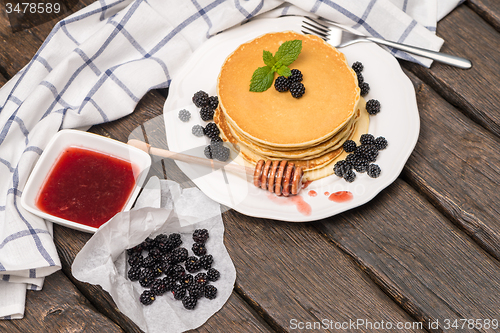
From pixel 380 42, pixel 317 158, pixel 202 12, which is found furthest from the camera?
pixel 202 12

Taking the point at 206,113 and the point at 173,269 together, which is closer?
the point at 173,269

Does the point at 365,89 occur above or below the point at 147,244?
above

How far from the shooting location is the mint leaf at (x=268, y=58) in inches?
73.3

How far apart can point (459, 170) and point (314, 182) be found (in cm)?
67

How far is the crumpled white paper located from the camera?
1703 mm

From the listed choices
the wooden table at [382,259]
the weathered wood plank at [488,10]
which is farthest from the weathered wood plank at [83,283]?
the weathered wood plank at [488,10]

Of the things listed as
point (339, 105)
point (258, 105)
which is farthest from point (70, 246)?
point (339, 105)

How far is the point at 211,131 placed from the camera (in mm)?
1939

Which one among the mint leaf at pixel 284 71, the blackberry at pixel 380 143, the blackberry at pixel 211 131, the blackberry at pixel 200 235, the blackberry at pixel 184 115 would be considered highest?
the mint leaf at pixel 284 71

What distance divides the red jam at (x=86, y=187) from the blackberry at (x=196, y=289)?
451mm

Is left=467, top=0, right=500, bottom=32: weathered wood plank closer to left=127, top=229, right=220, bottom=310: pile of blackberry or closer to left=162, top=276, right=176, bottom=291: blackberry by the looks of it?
left=127, top=229, right=220, bottom=310: pile of blackberry

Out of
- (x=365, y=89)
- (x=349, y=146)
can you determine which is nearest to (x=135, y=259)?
(x=349, y=146)

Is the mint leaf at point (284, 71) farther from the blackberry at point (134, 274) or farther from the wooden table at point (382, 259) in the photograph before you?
the blackberry at point (134, 274)

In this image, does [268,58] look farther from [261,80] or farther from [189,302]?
[189,302]
